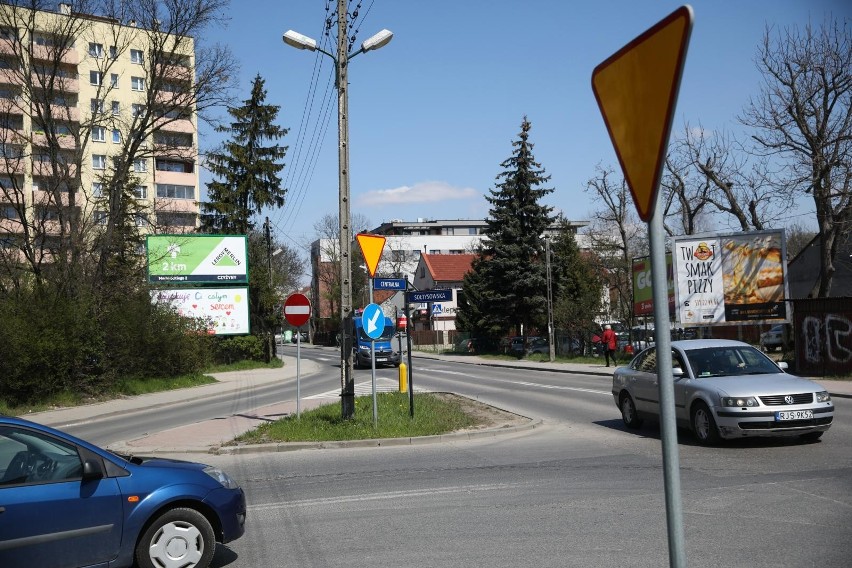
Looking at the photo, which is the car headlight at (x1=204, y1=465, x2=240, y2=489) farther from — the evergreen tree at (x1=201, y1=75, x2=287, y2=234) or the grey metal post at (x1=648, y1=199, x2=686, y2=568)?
the evergreen tree at (x1=201, y1=75, x2=287, y2=234)

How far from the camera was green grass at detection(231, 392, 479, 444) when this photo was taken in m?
13.5

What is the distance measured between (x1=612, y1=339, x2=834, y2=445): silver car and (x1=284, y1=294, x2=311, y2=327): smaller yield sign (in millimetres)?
7373

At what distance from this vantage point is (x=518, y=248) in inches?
1981

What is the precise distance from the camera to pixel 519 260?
1980 inches

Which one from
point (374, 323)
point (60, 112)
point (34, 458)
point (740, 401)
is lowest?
point (740, 401)

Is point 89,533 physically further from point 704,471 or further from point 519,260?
point 519,260

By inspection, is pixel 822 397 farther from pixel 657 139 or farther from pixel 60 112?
pixel 60 112

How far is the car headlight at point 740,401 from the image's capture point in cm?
1079

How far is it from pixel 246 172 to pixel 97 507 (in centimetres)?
4558

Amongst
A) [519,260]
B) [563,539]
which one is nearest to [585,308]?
[519,260]

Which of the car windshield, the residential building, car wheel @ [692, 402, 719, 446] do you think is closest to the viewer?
car wheel @ [692, 402, 719, 446]

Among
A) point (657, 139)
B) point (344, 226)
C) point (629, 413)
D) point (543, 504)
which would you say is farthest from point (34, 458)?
point (629, 413)

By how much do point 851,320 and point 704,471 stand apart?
48.5 feet

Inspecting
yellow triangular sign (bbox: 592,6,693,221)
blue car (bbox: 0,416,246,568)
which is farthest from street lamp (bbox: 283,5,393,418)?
yellow triangular sign (bbox: 592,6,693,221)
